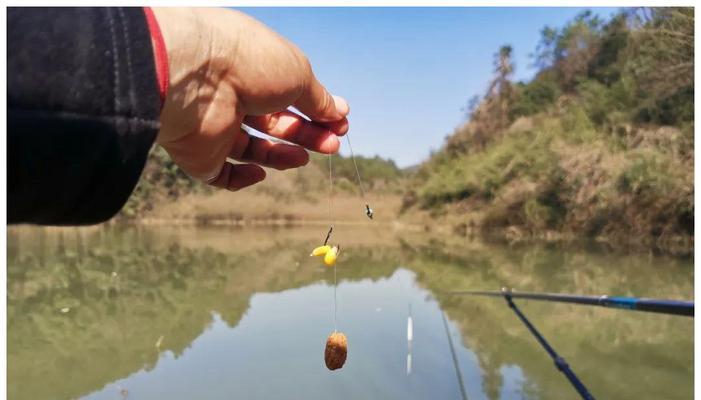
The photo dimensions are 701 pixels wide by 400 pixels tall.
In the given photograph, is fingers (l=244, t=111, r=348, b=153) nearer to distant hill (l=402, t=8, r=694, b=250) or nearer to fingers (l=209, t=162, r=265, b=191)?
fingers (l=209, t=162, r=265, b=191)

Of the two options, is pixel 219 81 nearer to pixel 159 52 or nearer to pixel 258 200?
pixel 159 52

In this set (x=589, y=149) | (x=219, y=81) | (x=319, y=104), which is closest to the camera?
(x=219, y=81)

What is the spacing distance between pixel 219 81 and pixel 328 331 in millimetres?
3602

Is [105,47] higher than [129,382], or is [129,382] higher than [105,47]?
[105,47]

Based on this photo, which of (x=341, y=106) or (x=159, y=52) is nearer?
(x=159, y=52)

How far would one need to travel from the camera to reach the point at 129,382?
3.04 metres

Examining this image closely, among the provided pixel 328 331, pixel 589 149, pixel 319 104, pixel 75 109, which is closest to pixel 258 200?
pixel 589 149

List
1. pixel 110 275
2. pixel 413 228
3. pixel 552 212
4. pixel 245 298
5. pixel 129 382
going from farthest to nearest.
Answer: pixel 413 228, pixel 552 212, pixel 110 275, pixel 245 298, pixel 129 382

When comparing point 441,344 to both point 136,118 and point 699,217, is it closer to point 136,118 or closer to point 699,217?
point 699,217

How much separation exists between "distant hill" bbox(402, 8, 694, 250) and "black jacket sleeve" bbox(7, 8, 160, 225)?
31.7 ft

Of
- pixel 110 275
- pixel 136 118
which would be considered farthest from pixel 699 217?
pixel 110 275

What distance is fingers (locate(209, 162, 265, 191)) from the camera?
0.80 meters

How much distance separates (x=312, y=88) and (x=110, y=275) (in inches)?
275

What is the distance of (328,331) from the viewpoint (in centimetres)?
400
